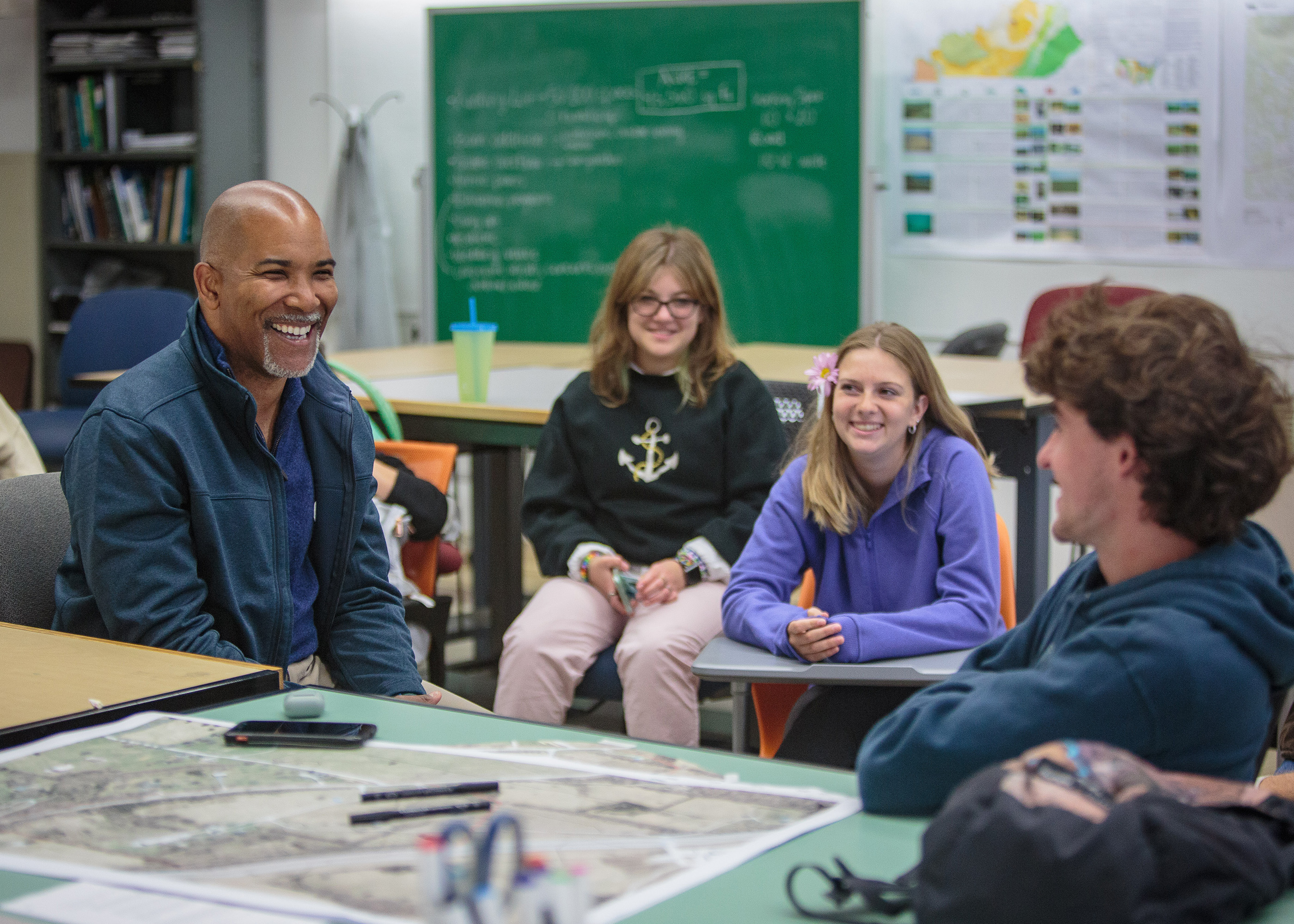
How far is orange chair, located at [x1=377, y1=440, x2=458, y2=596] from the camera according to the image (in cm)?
279

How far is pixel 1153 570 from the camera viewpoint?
1.03 metres

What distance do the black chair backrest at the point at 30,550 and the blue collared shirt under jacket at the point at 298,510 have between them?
0.30 meters

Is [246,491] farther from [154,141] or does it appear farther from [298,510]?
[154,141]

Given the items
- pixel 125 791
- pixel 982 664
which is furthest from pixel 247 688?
pixel 982 664

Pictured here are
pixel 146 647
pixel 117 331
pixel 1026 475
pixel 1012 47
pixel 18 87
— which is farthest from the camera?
pixel 18 87

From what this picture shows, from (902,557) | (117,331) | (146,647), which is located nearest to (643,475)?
(902,557)

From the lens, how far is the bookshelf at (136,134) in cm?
582

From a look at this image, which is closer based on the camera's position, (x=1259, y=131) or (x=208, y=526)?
(x=208, y=526)

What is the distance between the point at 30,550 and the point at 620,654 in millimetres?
1050

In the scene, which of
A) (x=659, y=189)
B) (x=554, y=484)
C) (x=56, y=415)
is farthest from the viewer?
(x=659, y=189)

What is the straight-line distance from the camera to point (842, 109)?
4953mm

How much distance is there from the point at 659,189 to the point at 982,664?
4.31 meters

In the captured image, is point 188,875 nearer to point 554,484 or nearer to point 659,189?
point 554,484

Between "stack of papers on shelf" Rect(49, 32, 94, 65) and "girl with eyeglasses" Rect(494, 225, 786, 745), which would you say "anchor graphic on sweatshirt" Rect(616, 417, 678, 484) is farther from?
"stack of papers on shelf" Rect(49, 32, 94, 65)
